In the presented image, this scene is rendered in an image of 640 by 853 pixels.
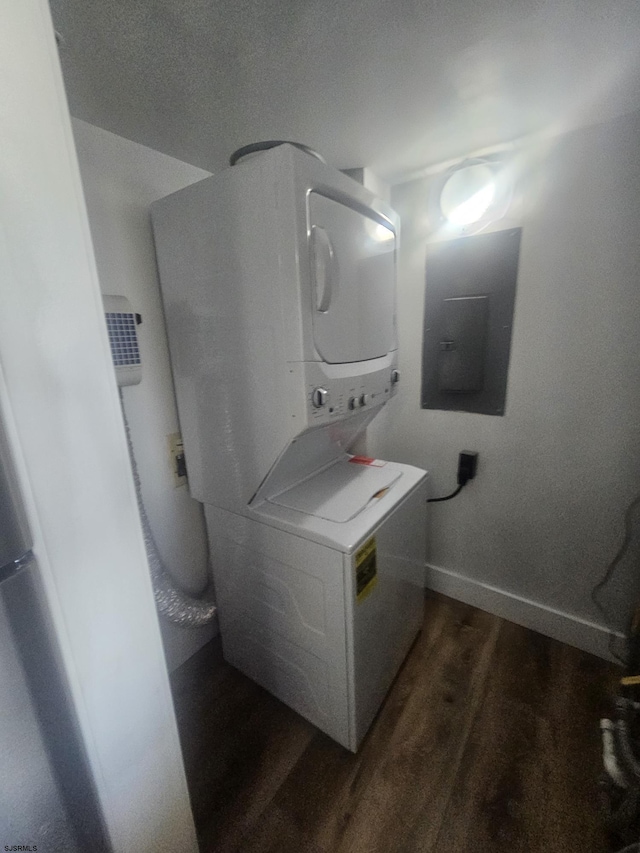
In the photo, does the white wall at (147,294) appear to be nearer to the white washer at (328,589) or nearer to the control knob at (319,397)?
the white washer at (328,589)

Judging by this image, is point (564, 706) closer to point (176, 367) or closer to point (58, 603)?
point (58, 603)

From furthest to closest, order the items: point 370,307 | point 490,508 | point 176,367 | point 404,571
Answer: point 490,508
point 404,571
point 176,367
point 370,307

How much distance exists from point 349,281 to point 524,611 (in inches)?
75.9

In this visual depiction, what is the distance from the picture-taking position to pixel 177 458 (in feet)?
5.06

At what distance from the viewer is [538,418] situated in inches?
64.3

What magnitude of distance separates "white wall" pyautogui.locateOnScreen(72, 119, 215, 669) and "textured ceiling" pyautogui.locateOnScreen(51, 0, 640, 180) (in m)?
0.09

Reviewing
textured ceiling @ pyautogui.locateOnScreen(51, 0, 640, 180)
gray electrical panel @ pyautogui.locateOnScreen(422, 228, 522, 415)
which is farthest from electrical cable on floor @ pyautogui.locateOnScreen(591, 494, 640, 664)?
textured ceiling @ pyautogui.locateOnScreen(51, 0, 640, 180)

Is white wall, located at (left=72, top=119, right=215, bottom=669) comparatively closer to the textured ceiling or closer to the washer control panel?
the textured ceiling

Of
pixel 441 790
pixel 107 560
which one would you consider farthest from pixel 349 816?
pixel 107 560

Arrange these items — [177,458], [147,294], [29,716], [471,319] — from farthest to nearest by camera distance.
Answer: [471,319] → [177,458] → [147,294] → [29,716]

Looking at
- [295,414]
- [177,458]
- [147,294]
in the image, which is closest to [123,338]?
[147,294]

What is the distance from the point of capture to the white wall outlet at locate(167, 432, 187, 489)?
1.53 metres

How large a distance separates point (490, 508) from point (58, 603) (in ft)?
6.17

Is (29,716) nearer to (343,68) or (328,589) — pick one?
(328,589)
